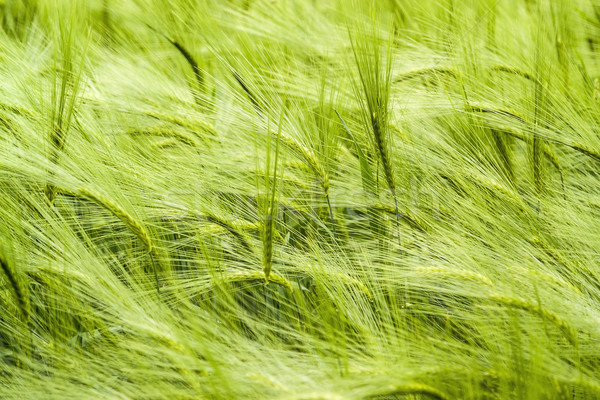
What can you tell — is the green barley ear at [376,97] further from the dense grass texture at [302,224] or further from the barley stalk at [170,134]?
the barley stalk at [170,134]

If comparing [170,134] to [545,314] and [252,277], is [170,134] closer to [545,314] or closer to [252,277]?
[252,277]

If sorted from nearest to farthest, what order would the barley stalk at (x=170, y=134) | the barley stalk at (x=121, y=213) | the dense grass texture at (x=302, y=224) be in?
the dense grass texture at (x=302, y=224)
the barley stalk at (x=121, y=213)
the barley stalk at (x=170, y=134)

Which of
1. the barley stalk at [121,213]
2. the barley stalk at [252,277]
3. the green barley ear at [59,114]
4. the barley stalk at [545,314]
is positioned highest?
the green barley ear at [59,114]

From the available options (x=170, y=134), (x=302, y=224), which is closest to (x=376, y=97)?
(x=302, y=224)

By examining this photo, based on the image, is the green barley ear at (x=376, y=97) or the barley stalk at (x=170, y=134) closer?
the green barley ear at (x=376, y=97)

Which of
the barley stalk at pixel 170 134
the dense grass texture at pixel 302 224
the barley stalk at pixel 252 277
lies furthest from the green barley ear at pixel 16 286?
the barley stalk at pixel 170 134

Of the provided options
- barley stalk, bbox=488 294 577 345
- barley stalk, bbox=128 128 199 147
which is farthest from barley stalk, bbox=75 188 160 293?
barley stalk, bbox=488 294 577 345

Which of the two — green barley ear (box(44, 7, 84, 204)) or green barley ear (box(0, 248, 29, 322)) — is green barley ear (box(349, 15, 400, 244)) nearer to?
green barley ear (box(44, 7, 84, 204))

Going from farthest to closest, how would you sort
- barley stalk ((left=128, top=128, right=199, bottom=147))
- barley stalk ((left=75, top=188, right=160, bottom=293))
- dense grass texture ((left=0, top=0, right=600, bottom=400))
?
barley stalk ((left=128, top=128, right=199, bottom=147)), barley stalk ((left=75, top=188, right=160, bottom=293)), dense grass texture ((left=0, top=0, right=600, bottom=400))

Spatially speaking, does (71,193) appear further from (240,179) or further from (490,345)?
(490,345)
